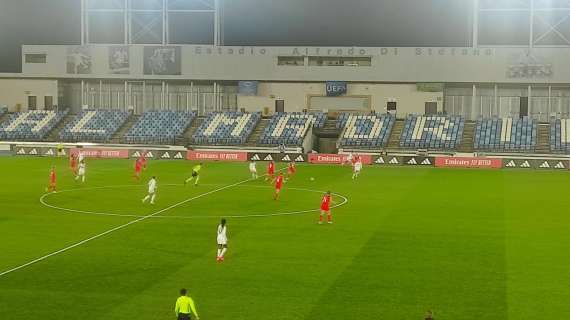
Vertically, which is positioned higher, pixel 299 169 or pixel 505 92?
pixel 505 92

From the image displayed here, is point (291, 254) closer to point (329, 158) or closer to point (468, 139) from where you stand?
point (329, 158)

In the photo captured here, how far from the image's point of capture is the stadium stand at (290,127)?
84.1 m

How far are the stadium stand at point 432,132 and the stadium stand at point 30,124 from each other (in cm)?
3976

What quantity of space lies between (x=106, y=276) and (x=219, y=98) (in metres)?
69.2

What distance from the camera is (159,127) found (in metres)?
89.9

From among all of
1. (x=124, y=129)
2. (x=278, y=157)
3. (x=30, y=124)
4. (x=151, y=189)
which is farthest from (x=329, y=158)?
(x=30, y=124)

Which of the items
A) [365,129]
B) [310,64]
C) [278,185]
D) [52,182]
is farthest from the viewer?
[310,64]

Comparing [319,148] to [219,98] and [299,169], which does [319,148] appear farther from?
[299,169]

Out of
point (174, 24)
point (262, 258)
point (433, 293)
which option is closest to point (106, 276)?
point (262, 258)

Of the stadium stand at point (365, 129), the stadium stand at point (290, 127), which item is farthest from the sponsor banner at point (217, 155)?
the stadium stand at point (365, 129)

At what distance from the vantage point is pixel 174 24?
306ft

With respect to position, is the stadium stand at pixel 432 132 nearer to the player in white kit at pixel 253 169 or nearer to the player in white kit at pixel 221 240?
the player in white kit at pixel 253 169

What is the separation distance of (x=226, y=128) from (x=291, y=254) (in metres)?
58.6

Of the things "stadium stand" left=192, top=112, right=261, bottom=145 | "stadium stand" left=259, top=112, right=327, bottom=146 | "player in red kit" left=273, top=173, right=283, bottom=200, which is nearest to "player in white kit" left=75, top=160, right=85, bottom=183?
"player in red kit" left=273, top=173, right=283, bottom=200
